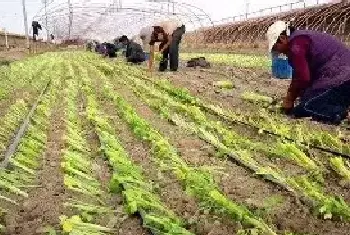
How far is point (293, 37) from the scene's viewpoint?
6.21 m

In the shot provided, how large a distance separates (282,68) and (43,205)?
9628mm

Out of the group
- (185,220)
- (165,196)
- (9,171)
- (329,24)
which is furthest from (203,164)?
(329,24)

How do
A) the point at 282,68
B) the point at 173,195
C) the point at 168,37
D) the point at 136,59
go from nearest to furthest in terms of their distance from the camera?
the point at 173,195 < the point at 282,68 < the point at 168,37 < the point at 136,59

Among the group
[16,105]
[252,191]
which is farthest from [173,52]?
[252,191]

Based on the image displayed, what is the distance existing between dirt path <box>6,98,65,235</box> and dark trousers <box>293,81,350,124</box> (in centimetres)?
339

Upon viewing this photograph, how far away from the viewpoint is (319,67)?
644 cm

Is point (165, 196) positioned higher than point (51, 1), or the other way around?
point (51, 1)

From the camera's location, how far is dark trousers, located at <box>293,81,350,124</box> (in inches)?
248

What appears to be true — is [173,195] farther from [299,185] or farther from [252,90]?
[252,90]

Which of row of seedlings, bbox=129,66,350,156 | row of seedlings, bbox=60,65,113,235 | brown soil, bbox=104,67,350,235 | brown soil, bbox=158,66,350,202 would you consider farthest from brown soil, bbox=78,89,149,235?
row of seedlings, bbox=129,66,350,156

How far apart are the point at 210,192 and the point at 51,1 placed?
47.5 metres

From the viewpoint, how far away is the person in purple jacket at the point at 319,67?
6207 millimetres

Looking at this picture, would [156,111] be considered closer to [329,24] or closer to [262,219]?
[262,219]

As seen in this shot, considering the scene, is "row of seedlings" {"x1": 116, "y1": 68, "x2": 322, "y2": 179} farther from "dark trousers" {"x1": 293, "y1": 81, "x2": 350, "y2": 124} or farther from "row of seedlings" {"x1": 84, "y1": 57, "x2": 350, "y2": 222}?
"dark trousers" {"x1": 293, "y1": 81, "x2": 350, "y2": 124}
